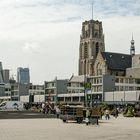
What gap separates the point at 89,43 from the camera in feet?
593

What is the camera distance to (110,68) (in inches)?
6196

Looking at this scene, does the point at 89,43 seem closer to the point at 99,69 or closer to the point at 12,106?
the point at 99,69

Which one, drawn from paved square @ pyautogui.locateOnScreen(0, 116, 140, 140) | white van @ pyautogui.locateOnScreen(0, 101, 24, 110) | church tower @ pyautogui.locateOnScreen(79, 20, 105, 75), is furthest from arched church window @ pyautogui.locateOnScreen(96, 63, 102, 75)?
paved square @ pyautogui.locateOnScreen(0, 116, 140, 140)

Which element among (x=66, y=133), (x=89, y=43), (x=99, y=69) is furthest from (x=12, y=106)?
(x=89, y=43)

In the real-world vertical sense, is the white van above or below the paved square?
Result: above

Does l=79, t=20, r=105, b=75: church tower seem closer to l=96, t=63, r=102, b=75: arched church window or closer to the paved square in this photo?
l=96, t=63, r=102, b=75: arched church window

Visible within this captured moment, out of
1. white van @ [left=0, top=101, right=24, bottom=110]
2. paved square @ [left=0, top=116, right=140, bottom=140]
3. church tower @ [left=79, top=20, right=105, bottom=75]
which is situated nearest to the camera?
paved square @ [left=0, top=116, right=140, bottom=140]

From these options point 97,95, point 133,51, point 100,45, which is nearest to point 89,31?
point 100,45

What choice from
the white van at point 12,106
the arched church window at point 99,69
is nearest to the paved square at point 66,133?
the white van at point 12,106

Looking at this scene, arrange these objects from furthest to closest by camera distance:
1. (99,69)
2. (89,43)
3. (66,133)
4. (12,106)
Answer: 1. (89,43)
2. (99,69)
3. (12,106)
4. (66,133)

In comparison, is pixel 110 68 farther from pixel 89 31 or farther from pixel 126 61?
pixel 89 31

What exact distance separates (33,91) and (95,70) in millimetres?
30600

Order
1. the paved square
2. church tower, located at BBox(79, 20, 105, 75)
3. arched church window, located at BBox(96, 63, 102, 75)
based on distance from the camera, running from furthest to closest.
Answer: church tower, located at BBox(79, 20, 105, 75) < arched church window, located at BBox(96, 63, 102, 75) < the paved square

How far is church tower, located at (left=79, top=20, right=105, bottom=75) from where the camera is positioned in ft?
592
